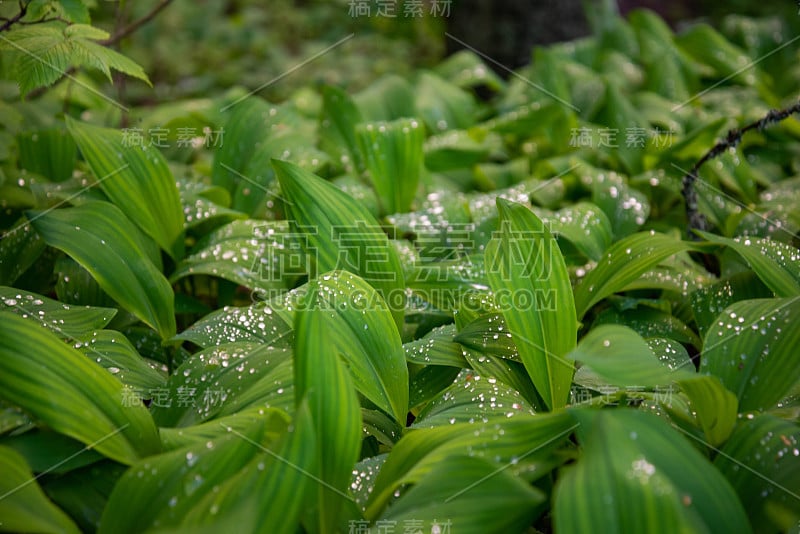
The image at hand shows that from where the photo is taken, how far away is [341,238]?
3.96ft

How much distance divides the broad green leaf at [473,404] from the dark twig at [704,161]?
2.42 feet

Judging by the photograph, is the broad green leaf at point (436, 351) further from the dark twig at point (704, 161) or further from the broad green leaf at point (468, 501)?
the dark twig at point (704, 161)

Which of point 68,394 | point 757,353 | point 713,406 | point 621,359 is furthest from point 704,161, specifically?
point 68,394

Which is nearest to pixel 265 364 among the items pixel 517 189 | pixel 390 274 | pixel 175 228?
pixel 390 274

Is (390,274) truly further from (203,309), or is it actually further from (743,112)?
(743,112)

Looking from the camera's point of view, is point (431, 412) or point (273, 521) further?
point (431, 412)

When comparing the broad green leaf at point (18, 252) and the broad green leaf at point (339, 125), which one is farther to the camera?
the broad green leaf at point (339, 125)

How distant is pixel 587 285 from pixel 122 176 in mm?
1024

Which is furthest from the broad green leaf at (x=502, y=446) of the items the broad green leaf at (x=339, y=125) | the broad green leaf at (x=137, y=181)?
the broad green leaf at (x=339, y=125)

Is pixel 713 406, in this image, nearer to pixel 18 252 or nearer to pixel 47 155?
pixel 18 252

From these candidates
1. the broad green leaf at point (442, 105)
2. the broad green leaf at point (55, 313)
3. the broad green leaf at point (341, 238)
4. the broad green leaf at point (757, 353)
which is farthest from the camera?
the broad green leaf at point (442, 105)

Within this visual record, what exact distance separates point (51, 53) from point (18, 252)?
42 cm

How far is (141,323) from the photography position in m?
1.33

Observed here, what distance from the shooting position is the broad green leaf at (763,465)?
80 cm
